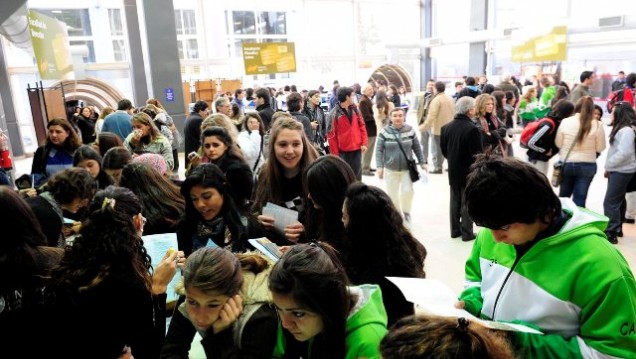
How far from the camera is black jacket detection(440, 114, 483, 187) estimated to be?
4.67m

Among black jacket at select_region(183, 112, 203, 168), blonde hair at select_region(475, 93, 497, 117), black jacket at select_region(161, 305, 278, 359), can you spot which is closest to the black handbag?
blonde hair at select_region(475, 93, 497, 117)

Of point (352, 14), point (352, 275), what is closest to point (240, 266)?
point (352, 275)

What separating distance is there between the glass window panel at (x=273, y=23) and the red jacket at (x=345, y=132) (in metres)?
12.4

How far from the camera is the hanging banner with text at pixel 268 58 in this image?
9672 millimetres

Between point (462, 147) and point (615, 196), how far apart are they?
5.41 feet

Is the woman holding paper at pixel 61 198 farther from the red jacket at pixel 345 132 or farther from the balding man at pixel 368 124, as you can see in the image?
the balding man at pixel 368 124

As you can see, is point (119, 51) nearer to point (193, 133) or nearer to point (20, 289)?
point (193, 133)

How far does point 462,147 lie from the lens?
4719mm

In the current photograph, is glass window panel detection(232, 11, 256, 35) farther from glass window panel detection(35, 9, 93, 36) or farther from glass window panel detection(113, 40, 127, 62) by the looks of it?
glass window panel detection(35, 9, 93, 36)

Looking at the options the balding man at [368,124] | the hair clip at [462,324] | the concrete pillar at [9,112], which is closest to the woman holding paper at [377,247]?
the hair clip at [462,324]

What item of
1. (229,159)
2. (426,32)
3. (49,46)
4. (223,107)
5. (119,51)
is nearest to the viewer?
(229,159)

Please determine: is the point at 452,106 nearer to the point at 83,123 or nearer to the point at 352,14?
the point at 83,123

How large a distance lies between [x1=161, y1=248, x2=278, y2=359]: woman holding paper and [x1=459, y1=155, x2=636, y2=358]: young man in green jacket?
807mm

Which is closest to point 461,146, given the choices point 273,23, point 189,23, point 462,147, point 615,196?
point 462,147
